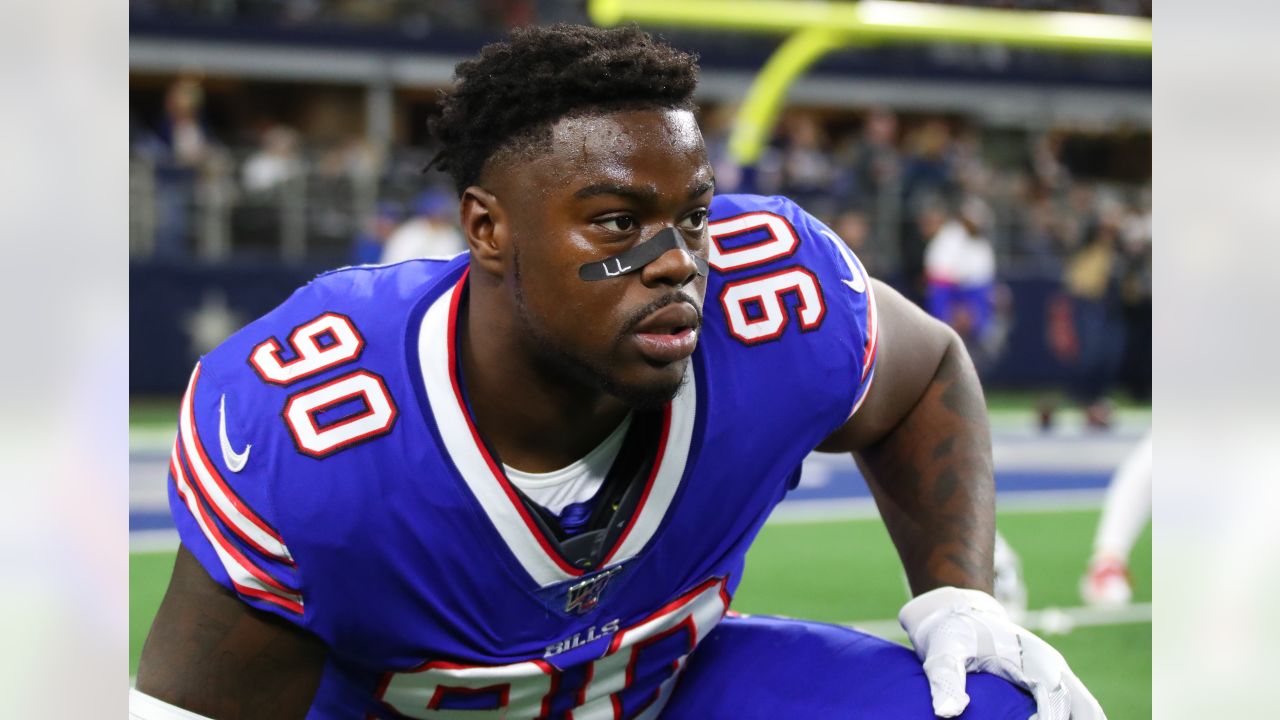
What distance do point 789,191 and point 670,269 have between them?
13.7 m

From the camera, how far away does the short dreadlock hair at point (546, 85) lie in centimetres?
177

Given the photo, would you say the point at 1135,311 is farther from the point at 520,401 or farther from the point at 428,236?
the point at 520,401

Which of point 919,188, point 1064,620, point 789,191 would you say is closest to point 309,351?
point 1064,620

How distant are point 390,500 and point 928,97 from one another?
1907 centimetres

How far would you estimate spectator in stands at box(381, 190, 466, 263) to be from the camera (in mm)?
11688

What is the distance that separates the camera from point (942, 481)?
92.1 inches

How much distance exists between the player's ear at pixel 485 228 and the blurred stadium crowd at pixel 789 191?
968 cm

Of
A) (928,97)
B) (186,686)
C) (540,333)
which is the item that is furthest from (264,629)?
(928,97)

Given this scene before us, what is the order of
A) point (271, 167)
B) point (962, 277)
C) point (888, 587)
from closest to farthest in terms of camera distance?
point (888, 587) < point (962, 277) < point (271, 167)

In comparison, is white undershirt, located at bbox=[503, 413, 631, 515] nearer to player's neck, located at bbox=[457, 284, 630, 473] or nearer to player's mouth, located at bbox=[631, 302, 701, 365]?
player's neck, located at bbox=[457, 284, 630, 473]

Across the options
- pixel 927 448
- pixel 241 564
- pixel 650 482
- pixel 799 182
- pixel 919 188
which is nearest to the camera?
pixel 241 564

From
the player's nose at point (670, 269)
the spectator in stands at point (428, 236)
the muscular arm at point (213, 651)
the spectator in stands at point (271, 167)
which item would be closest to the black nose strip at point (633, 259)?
the player's nose at point (670, 269)

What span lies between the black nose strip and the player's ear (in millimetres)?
151
